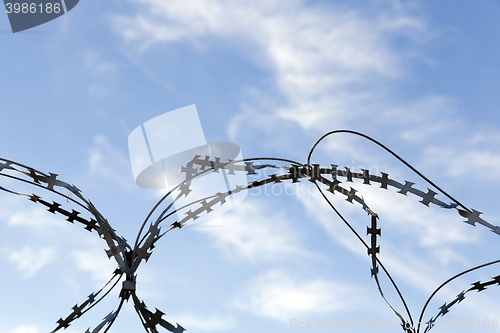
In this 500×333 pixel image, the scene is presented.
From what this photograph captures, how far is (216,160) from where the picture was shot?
23.4 ft

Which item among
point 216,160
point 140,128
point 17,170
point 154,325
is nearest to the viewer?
point 154,325

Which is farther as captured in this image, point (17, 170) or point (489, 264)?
point (489, 264)

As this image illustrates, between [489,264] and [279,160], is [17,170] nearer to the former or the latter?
[279,160]

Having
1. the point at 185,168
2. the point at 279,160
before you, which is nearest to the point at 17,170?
the point at 185,168

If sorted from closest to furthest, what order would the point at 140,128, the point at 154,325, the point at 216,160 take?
1. the point at 154,325
2. the point at 216,160
3. the point at 140,128

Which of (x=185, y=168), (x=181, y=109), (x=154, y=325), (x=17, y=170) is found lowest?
(x=154, y=325)

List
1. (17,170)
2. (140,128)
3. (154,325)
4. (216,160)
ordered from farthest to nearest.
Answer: (140,128) → (216,160) → (17,170) → (154,325)

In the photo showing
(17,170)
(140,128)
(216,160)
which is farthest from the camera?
(140,128)

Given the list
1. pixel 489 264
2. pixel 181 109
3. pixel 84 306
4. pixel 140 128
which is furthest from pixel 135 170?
pixel 489 264

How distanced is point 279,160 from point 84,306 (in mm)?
3801

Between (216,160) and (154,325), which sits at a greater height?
(216,160)

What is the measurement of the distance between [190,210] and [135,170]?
1.60 meters

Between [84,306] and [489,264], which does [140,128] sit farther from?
[489,264]

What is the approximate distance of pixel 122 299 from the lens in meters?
6.36
